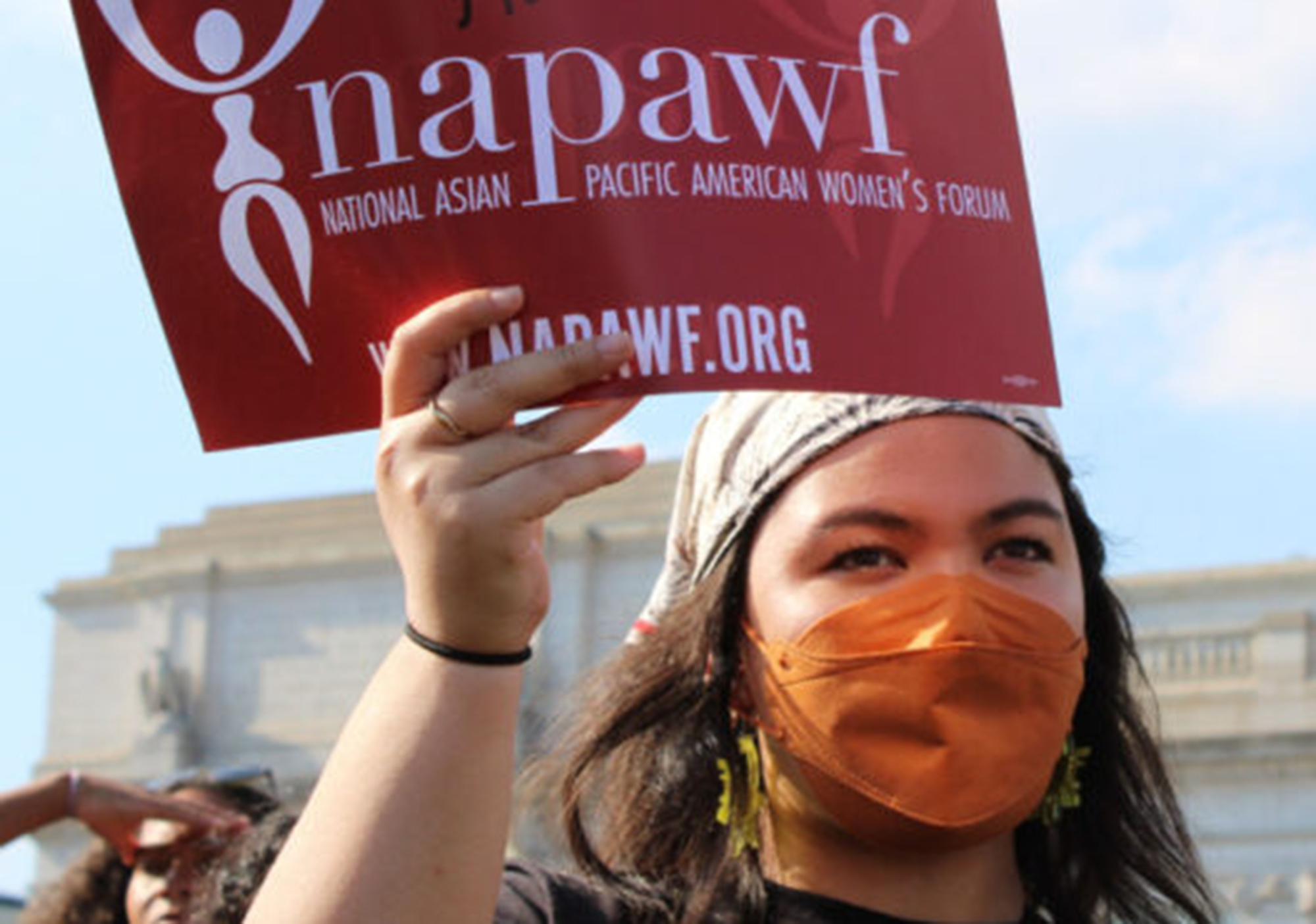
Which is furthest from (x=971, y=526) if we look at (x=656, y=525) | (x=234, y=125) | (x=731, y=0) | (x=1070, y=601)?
(x=656, y=525)

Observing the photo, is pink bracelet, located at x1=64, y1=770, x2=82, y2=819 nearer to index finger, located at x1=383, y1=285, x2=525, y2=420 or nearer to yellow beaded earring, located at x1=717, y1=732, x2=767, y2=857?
yellow beaded earring, located at x1=717, y1=732, x2=767, y2=857

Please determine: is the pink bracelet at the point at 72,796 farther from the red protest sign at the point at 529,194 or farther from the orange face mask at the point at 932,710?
the red protest sign at the point at 529,194

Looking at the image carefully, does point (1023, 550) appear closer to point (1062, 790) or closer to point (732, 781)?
point (1062, 790)

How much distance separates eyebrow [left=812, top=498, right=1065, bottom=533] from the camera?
2463 millimetres

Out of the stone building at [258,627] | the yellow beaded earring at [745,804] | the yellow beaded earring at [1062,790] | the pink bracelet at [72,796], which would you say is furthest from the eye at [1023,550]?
the stone building at [258,627]

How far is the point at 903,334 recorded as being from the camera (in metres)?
1.97

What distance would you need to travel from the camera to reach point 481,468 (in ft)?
6.00

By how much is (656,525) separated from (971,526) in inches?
1224

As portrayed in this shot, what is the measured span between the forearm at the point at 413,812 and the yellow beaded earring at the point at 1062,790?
0.97 meters

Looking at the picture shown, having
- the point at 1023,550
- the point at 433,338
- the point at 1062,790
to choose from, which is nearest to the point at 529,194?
the point at 433,338

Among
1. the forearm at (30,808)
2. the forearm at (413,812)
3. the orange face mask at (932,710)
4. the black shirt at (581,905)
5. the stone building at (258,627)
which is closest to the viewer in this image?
the forearm at (413,812)

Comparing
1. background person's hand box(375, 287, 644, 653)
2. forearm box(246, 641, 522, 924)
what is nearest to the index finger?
background person's hand box(375, 287, 644, 653)

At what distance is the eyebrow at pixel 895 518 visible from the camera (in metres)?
2.46

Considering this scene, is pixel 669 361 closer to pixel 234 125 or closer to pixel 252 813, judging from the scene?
pixel 234 125
